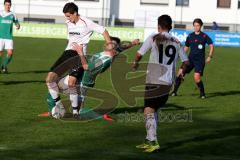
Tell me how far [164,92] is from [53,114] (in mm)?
3689

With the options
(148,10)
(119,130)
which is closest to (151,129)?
(119,130)

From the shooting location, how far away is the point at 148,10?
65750 millimetres

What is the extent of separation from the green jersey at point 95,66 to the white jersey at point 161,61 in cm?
317

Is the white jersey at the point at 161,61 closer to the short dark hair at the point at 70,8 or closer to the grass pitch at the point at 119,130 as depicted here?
the grass pitch at the point at 119,130

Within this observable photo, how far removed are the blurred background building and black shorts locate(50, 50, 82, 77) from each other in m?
51.0

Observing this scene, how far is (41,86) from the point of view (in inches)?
774

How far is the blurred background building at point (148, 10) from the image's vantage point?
64688mm

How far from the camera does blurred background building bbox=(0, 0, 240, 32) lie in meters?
64.7

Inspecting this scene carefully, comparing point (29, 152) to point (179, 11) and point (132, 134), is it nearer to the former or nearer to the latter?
point (132, 134)

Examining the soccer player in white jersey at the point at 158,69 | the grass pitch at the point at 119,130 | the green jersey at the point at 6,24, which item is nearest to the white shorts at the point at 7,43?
the green jersey at the point at 6,24

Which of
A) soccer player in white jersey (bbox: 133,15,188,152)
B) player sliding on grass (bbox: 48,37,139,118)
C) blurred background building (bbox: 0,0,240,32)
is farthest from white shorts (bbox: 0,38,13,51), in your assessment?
blurred background building (bbox: 0,0,240,32)

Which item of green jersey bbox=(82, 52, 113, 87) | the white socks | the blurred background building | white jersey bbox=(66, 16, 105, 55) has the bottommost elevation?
the white socks

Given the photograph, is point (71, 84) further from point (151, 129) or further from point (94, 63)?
point (151, 129)

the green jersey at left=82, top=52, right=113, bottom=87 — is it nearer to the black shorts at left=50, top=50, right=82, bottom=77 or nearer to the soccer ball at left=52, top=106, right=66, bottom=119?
the black shorts at left=50, top=50, right=82, bottom=77
